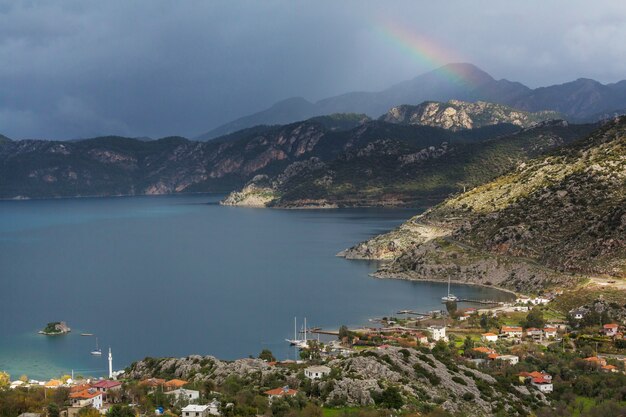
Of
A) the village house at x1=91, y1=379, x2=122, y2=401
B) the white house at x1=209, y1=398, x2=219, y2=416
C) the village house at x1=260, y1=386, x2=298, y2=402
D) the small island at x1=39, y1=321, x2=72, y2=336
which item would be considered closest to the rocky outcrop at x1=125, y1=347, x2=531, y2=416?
the village house at x1=260, y1=386, x2=298, y2=402

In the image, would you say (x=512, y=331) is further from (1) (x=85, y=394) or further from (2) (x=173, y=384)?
(1) (x=85, y=394)

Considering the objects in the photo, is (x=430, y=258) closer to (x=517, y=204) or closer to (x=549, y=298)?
(x=517, y=204)

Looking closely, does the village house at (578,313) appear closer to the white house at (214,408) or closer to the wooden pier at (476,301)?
the wooden pier at (476,301)

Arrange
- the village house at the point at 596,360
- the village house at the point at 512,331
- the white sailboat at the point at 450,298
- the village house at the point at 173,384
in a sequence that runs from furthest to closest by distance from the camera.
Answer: the white sailboat at the point at 450,298 → the village house at the point at 512,331 → the village house at the point at 596,360 → the village house at the point at 173,384

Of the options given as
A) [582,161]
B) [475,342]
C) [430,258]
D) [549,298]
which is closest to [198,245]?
[430,258]

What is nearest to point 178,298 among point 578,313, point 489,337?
point 489,337

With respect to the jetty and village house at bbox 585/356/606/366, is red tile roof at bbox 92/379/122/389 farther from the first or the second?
village house at bbox 585/356/606/366

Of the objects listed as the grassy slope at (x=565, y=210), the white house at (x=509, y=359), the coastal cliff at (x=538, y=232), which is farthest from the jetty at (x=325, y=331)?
the grassy slope at (x=565, y=210)
